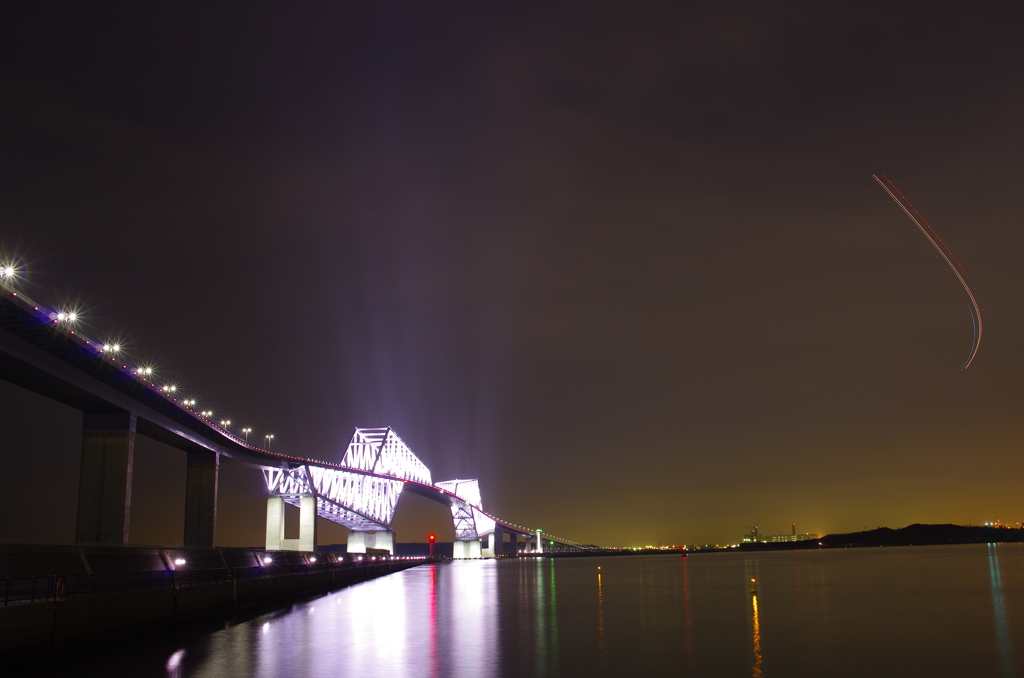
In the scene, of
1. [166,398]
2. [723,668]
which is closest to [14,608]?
[723,668]

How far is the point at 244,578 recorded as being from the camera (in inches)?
1877

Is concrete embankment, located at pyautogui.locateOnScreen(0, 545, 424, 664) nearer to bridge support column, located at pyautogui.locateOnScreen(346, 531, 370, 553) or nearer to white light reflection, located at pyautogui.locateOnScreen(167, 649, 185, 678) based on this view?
white light reflection, located at pyautogui.locateOnScreen(167, 649, 185, 678)

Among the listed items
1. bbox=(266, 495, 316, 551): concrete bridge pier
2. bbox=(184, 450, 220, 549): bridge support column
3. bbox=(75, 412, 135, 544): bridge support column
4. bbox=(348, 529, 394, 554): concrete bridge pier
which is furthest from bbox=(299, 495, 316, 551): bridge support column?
bbox=(75, 412, 135, 544): bridge support column

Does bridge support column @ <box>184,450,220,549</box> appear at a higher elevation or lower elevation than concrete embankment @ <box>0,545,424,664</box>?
higher

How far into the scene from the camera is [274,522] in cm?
11669

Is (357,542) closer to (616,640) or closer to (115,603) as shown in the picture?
(115,603)

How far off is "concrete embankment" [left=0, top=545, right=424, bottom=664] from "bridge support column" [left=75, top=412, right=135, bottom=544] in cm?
1137

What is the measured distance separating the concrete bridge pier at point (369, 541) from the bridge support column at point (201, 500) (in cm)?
7597

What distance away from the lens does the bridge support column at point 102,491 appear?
58.1 meters

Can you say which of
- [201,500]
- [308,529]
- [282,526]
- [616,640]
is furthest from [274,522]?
[616,640]

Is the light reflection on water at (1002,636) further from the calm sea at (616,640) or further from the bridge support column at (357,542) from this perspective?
the bridge support column at (357,542)

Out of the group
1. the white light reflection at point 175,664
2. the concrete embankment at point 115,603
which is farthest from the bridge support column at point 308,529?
the white light reflection at point 175,664

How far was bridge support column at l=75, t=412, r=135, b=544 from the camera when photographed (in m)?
58.1

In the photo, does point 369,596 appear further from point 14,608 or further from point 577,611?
point 14,608
